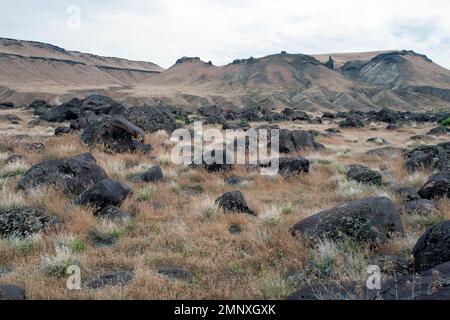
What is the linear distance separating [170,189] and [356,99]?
101 m

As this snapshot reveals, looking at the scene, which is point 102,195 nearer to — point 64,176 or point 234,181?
point 64,176

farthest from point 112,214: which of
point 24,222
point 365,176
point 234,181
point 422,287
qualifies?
point 365,176

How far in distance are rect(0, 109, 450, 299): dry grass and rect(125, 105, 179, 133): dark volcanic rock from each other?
36.0 feet

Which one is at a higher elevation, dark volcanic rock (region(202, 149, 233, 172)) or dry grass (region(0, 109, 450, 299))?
dark volcanic rock (region(202, 149, 233, 172))

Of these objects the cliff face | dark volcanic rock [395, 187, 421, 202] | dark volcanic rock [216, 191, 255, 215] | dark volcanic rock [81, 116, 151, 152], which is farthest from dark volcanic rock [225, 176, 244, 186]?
the cliff face

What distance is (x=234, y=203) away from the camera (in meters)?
9.52

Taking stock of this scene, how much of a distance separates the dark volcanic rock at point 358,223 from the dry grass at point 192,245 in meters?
0.26

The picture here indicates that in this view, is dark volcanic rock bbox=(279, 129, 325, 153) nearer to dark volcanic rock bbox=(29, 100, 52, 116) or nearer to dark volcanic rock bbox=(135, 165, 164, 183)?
dark volcanic rock bbox=(135, 165, 164, 183)

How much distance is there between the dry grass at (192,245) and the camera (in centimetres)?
541

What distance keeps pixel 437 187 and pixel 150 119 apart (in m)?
17.3

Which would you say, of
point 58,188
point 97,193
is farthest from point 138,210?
point 58,188

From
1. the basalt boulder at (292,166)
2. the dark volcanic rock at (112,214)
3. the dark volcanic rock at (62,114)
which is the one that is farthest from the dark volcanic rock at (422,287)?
the dark volcanic rock at (62,114)

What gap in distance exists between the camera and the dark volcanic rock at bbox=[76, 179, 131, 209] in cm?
898

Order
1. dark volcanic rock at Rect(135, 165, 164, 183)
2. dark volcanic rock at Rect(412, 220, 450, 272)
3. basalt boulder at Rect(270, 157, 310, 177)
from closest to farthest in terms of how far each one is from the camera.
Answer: dark volcanic rock at Rect(412, 220, 450, 272) → dark volcanic rock at Rect(135, 165, 164, 183) → basalt boulder at Rect(270, 157, 310, 177)
